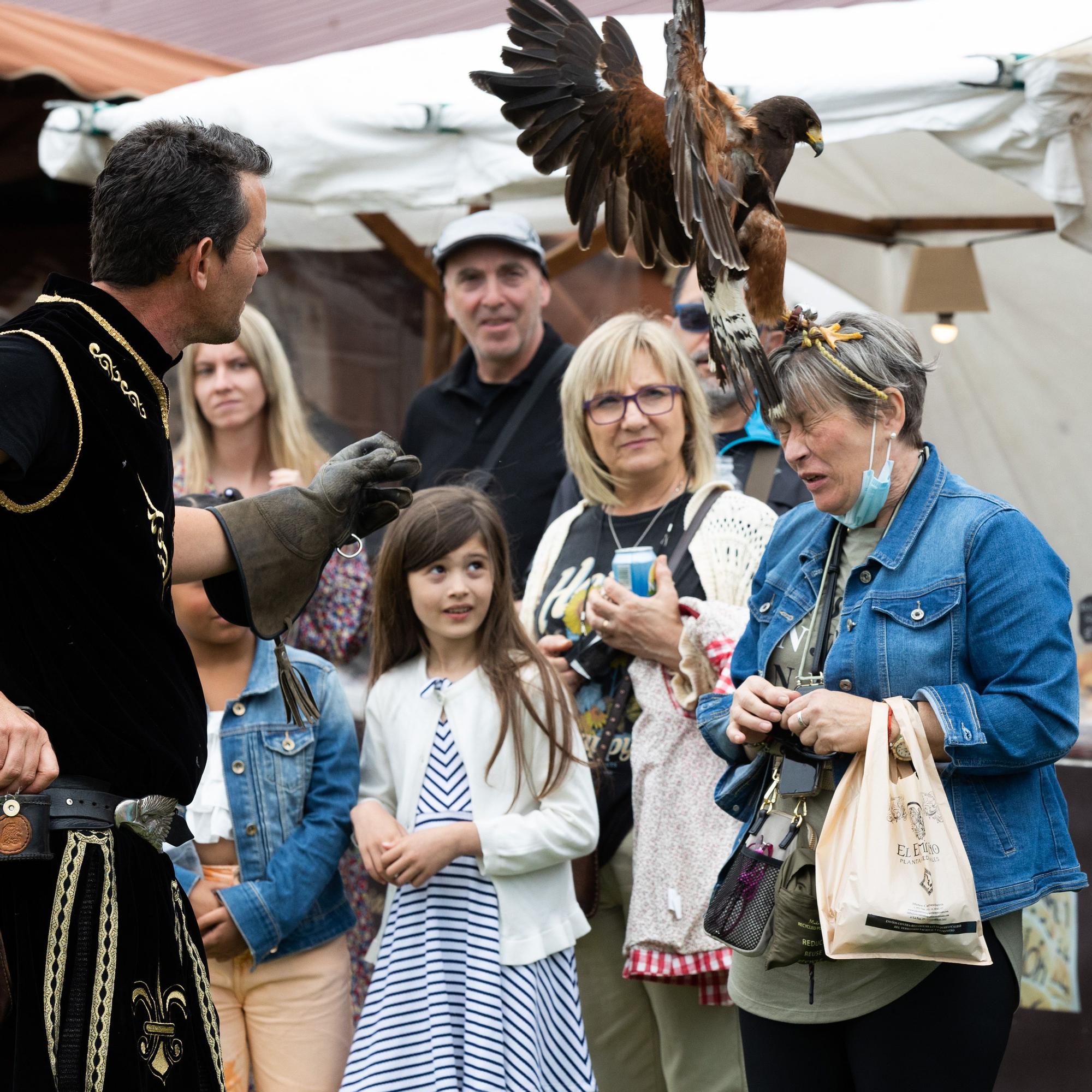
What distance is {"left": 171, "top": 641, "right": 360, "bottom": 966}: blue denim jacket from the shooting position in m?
3.09

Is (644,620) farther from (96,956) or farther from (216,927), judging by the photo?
(96,956)

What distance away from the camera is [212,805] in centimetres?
321

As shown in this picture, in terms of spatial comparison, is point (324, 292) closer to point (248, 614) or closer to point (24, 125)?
point (24, 125)

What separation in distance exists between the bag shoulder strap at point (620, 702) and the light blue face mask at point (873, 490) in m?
0.87

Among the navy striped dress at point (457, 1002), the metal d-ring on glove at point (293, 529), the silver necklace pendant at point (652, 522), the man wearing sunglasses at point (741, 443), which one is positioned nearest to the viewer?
the metal d-ring on glove at point (293, 529)

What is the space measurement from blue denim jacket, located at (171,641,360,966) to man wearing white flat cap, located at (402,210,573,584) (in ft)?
3.27

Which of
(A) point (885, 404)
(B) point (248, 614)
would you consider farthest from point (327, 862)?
(A) point (885, 404)

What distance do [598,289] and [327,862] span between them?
13.9 feet

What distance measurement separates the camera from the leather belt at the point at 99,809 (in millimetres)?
2035

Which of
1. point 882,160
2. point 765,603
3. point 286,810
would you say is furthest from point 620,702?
point 882,160

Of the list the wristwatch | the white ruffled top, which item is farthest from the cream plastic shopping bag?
the white ruffled top

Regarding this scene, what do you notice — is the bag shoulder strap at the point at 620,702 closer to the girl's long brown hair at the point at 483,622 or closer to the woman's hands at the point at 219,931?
the girl's long brown hair at the point at 483,622

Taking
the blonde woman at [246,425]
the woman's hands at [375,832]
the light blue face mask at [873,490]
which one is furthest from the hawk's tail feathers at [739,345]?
the blonde woman at [246,425]

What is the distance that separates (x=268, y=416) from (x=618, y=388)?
1.26 m
